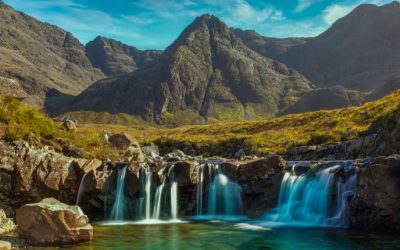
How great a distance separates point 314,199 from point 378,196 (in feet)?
17.8

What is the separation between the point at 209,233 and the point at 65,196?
513 inches

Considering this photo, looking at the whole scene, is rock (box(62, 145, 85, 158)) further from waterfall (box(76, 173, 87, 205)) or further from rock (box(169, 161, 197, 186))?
rock (box(169, 161, 197, 186))

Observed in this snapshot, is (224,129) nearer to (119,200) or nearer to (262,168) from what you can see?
(262,168)

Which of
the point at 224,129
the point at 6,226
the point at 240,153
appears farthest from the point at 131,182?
the point at 224,129

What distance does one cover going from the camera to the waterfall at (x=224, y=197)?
35.4m

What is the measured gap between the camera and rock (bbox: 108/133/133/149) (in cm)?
4609

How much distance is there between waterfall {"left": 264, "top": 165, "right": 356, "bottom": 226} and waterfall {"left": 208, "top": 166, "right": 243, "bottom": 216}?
3.26 m

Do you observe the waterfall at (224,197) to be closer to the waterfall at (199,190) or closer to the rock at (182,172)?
the waterfall at (199,190)

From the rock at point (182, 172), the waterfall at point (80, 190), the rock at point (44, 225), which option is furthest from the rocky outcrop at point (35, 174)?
the rock at point (44, 225)

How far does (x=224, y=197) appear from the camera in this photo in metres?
35.9

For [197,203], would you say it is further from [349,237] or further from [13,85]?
[13,85]

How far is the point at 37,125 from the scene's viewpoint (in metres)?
36.8

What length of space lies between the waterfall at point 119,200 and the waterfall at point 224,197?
737 cm

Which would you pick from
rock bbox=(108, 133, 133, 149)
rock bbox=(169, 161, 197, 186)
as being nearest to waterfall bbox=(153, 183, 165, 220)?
rock bbox=(169, 161, 197, 186)
